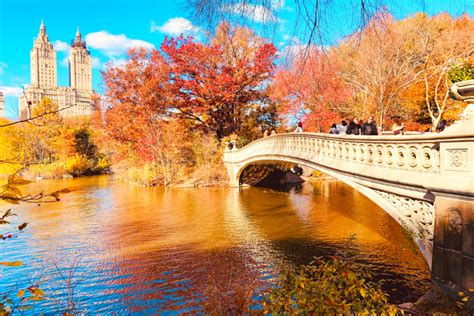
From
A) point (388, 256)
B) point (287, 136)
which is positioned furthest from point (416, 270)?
point (287, 136)

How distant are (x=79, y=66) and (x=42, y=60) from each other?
16740mm

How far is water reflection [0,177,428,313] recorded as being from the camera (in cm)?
632

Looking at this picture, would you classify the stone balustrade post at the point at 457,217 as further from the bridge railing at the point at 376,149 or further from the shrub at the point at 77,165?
the shrub at the point at 77,165

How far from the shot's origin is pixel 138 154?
23.7 meters

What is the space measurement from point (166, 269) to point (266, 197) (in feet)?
32.9

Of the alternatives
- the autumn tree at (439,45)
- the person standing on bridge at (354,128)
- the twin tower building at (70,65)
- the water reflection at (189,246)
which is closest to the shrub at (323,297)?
the water reflection at (189,246)

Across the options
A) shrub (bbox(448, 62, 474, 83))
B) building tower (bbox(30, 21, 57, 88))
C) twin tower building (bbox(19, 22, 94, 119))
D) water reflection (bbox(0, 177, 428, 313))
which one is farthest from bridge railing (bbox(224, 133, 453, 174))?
building tower (bbox(30, 21, 57, 88))

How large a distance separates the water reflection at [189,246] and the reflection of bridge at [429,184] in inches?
62.7

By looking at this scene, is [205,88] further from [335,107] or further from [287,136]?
[287,136]

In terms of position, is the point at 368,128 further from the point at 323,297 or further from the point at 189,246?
the point at 323,297

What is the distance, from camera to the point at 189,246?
903 centimetres

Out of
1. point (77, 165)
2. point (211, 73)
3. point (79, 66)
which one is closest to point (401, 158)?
point (211, 73)

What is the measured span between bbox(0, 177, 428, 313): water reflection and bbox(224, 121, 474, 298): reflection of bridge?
1593 millimetres

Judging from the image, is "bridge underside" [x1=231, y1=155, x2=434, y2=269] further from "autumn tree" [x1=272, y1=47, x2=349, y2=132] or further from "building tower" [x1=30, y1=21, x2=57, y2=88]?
"building tower" [x1=30, y1=21, x2=57, y2=88]
